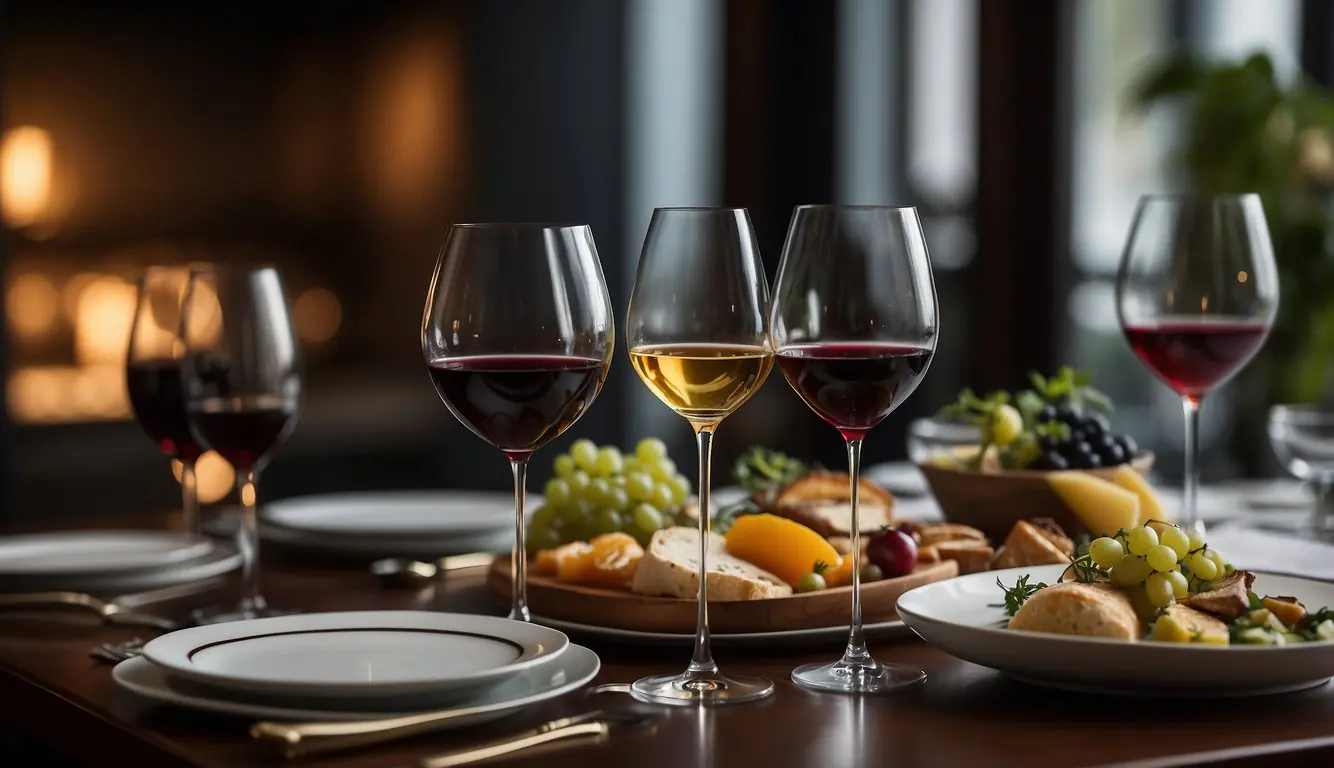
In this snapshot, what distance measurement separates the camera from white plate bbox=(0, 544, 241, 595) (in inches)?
53.8

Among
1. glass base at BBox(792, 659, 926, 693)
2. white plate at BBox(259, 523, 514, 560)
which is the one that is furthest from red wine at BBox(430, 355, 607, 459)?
white plate at BBox(259, 523, 514, 560)

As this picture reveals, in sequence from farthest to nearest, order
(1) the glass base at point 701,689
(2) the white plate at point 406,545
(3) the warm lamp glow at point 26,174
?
(3) the warm lamp glow at point 26,174 → (2) the white plate at point 406,545 → (1) the glass base at point 701,689

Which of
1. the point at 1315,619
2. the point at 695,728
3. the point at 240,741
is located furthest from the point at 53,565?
the point at 1315,619

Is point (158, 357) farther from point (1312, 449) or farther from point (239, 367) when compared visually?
point (1312, 449)

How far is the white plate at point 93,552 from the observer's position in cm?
137

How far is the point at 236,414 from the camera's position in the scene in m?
1.38

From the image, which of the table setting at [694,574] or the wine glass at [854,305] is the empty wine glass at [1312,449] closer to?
the table setting at [694,574]

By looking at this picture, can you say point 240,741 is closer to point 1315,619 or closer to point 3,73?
point 1315,619

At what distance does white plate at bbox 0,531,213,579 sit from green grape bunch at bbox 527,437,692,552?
1.15 ft

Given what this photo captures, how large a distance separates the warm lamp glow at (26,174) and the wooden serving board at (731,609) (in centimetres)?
332

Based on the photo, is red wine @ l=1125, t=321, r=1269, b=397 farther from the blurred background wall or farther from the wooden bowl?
the blurred background wall

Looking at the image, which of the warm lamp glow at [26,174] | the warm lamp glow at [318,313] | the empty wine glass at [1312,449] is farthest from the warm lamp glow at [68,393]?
the empty wine glass at [1312,449]

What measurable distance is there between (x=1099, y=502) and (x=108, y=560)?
3.07 feet

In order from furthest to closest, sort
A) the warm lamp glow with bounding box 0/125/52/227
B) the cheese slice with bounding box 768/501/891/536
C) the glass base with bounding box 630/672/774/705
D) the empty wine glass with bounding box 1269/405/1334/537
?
the warm lamp glow with bounding box 0/125/52/227
the empty wine glass with bounding box 1269/405/1334/537
the cheese slice with bounding box 768/501/891/536
the glass base with bounding box 630/672/774/705
